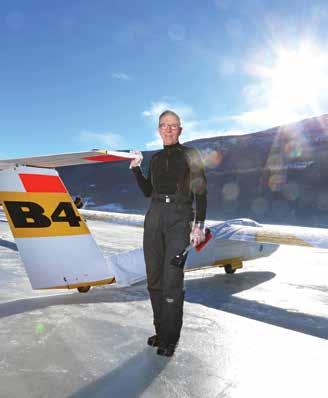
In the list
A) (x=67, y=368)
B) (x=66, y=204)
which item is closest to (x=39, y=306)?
(x=66, y=204)

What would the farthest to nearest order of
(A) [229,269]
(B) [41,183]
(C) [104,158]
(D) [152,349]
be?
(A) [229,269]
(B) [41,183]
(C) [104,158]
(D) [152,349]

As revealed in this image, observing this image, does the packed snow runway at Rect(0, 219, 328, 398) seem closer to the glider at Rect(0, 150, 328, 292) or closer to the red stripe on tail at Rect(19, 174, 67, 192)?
the glider at Rect(0, 150, 328, 292)

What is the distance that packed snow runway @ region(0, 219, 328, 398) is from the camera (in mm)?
2432

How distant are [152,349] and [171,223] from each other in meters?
1.15

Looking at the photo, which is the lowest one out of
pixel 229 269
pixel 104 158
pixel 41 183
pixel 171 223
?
pixel 229 269

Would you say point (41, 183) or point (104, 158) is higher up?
point (104, 158)

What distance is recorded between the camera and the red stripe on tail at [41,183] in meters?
3.63

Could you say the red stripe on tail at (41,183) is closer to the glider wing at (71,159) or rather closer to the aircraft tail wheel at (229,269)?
the glider wing at (71,159)

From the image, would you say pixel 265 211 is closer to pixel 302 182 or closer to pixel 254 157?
pixel 302 182

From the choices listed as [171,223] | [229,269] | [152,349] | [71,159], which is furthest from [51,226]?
[229,269]

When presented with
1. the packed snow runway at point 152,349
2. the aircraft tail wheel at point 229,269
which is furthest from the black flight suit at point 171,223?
the aircraft tail wheel at point 229,269

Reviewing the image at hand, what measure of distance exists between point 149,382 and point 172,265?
0.96 m

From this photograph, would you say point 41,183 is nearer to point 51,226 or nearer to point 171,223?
point 51,226

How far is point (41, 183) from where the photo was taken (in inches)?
146
